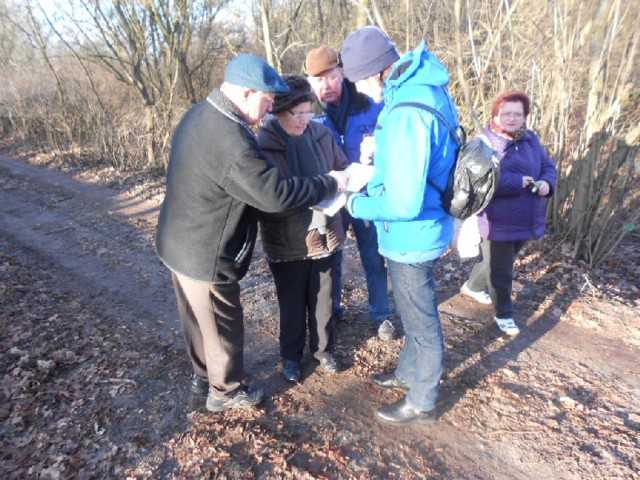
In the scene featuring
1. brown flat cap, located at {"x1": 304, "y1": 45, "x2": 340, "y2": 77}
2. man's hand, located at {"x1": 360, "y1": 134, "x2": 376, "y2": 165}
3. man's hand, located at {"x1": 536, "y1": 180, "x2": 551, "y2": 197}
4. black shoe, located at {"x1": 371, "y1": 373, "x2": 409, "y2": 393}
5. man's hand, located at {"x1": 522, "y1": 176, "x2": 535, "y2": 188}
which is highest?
brown flat cap, located at {"x1": 304, "y1": 45, "x2": 340, "y2": 77}

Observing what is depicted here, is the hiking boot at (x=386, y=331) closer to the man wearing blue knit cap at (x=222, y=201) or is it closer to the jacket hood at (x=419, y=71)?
the man wearing blue knit cap at (x=222, y=201)

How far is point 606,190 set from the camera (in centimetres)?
477

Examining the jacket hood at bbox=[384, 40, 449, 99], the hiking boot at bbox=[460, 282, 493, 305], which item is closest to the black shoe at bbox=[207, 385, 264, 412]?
the jacket hood at bbox=[384, 40, 449, 99]

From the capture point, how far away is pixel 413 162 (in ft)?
6.17

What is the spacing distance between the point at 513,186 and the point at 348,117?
1.38 m

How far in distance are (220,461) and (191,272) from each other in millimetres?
1072

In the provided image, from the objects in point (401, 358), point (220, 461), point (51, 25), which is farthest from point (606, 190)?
point (51, 25)

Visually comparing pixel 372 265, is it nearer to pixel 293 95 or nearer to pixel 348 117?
pixel 348 117

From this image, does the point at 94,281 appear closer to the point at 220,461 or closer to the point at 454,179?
the point at 220,461

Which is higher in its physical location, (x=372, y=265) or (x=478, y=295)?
(x=372, y=265)

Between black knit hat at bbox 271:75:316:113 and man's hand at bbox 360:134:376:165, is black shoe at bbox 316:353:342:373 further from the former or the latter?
black knit hat at bbox 271:75:316:113

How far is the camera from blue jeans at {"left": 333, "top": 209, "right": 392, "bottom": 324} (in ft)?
10.9

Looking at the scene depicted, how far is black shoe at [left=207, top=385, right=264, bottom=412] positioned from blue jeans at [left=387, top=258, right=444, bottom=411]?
39.7 inches

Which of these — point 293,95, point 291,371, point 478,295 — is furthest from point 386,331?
point 293,95
